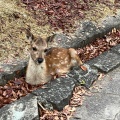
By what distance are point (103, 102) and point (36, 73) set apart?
1434 mm

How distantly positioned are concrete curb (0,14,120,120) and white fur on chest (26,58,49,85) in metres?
0.21

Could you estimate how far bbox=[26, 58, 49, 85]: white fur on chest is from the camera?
7621 mm

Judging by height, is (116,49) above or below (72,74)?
above

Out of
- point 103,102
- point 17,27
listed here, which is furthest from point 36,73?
point 103,102

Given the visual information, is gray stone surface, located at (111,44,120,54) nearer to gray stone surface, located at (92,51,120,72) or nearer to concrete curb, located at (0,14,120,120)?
concrete curb, located at (0,14,120,120)

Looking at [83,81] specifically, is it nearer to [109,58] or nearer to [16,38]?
[109,58]

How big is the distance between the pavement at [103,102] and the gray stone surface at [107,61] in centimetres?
15

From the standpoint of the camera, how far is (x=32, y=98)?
257 inches

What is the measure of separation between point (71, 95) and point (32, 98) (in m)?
0.76

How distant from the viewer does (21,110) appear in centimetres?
625

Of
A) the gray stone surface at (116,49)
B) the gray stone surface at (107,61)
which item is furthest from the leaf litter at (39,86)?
the gray stone surface at (116,49)

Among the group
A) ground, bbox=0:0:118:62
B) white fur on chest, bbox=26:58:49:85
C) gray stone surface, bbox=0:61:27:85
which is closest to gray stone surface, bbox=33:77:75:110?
white fur on chest, bbox=26:58:49:85

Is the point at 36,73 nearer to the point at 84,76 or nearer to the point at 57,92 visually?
the point at 84,76

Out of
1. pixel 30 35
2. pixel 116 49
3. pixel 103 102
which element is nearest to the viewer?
pixel 103 102
